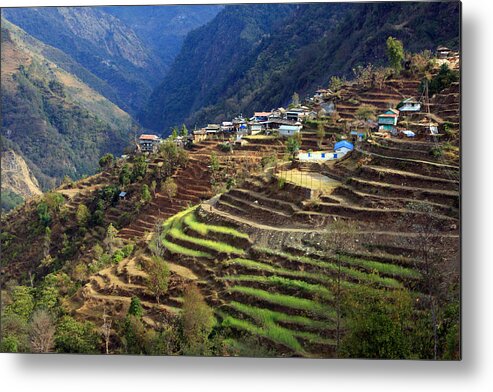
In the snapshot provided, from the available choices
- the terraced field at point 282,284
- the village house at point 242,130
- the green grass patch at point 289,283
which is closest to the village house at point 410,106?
the terraced field at point 282,284

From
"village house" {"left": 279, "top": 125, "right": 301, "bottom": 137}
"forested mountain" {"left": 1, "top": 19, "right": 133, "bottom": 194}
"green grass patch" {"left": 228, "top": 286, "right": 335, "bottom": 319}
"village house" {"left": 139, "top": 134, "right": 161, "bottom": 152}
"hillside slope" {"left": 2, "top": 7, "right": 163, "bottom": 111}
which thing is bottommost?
"green grass patch" {"left": 228, "top": 286, "right": 335, "bottom": 319}

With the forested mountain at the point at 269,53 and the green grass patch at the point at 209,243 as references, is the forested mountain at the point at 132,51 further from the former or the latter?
the green grass patch at the point at 209,243

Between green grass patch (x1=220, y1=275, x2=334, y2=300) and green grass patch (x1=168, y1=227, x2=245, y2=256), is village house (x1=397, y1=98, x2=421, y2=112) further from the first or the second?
green grass patch (x1=220, y1=275, x2=334, y2=300)

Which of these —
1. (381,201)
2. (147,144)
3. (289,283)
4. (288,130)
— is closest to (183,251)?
(289,283)

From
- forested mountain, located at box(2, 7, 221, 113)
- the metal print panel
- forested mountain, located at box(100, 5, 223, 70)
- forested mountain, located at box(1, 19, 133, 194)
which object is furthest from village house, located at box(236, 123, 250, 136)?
forested mountain, located at box(100, 5, 223, 70)

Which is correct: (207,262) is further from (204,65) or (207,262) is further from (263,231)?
(204,65)

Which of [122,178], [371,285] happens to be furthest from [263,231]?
[122,178]
